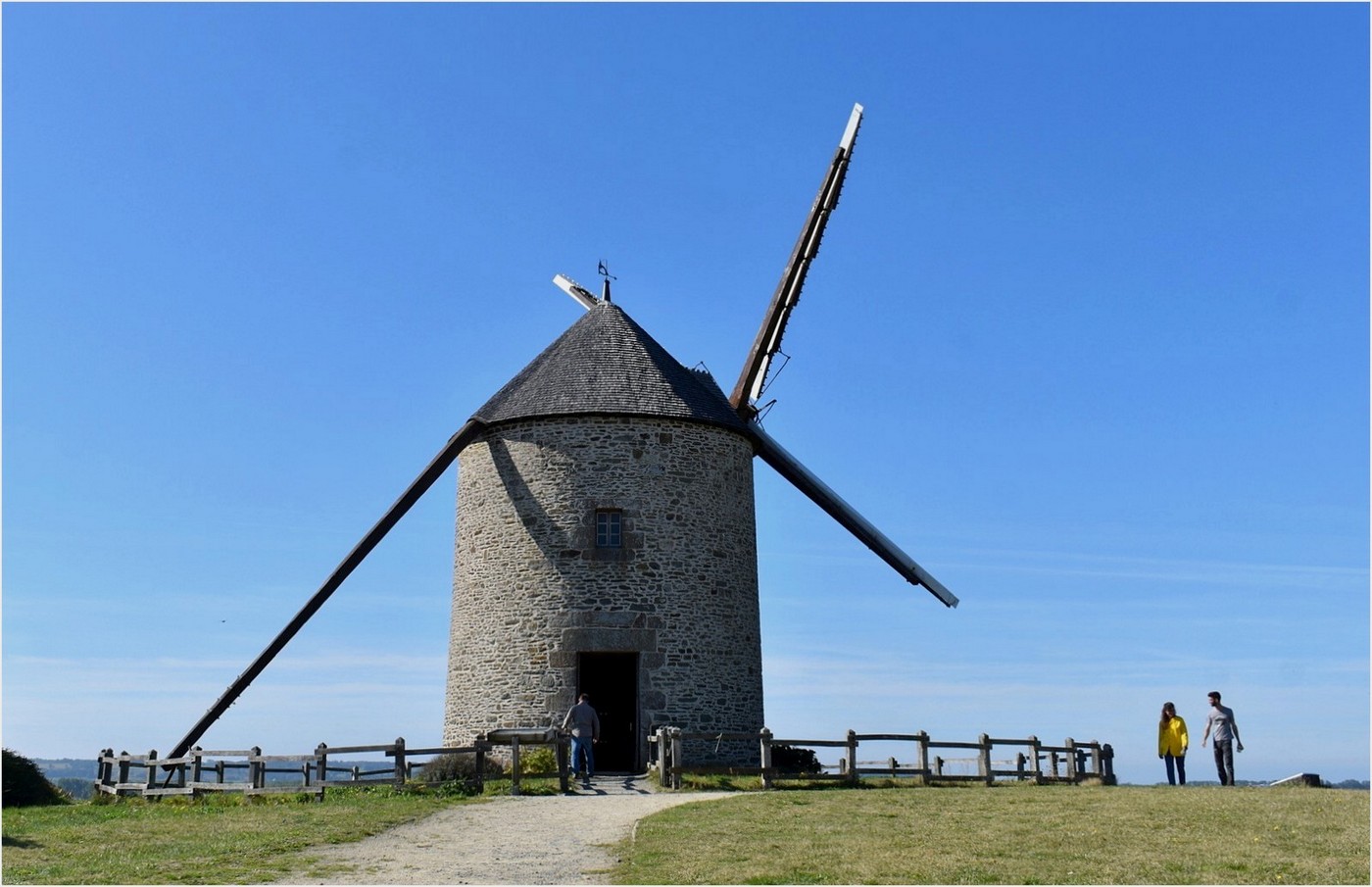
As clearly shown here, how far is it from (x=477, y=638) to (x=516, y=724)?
1.72 metres

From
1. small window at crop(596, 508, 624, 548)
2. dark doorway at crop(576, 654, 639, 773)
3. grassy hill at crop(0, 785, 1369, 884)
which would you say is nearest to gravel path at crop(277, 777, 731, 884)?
grassy hill at crop(0, 785, 1369, 884)

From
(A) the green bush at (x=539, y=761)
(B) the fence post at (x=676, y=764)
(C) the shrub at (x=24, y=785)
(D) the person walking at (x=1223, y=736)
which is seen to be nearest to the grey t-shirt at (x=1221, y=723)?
(D) the person walking at (x=1223, y=736)

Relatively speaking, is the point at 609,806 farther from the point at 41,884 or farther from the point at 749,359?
the point at 749,359

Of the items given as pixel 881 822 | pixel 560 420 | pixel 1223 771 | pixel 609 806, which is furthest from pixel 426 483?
pixel 1223 771

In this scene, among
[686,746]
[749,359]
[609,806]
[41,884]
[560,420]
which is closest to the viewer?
[41,884]

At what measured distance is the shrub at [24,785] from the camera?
1975 cm

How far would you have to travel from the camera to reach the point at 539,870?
1027cm

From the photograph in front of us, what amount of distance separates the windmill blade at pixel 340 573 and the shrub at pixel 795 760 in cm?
756

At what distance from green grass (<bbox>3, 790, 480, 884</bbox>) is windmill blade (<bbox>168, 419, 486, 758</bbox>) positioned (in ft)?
14.2

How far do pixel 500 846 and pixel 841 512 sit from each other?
1367 centimetres

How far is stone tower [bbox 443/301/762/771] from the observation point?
2009 cm

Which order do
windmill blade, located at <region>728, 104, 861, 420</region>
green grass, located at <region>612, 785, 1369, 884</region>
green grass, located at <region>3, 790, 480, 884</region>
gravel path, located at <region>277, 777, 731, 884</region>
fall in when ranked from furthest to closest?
windmill blade, located at <region>728, 104, 861, 420</region> → green grass, located at <region>3, 790, 480, 884</region> → gravel path, located at <region>277, 777, 731, 884</region> → green grass, located at <region>612, 785, 1369, 884</region>

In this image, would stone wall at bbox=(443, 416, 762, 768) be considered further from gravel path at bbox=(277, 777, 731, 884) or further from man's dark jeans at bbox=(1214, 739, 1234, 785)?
man's dark jeans at bbox=(1214, 739, 1234, 785)

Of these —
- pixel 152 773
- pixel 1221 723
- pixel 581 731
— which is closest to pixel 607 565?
pixel 581 731
